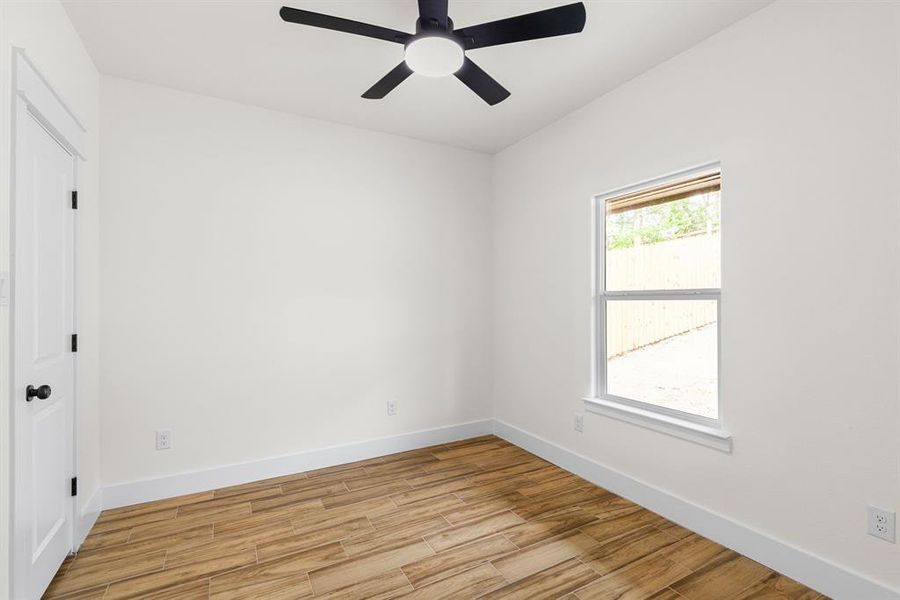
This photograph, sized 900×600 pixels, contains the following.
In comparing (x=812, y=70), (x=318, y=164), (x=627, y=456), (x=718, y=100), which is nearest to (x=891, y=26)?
(x=812, y=70)

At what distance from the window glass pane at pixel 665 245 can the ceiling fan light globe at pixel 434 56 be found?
1646 mm

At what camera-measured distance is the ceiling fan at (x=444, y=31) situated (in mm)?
1755

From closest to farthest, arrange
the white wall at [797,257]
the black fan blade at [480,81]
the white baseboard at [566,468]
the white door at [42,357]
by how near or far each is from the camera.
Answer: the white door at [42,357], the white wall at [797,257], the white baseboard at [566,468], the black fan blade at [480,81]

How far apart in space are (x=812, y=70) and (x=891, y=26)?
0.28 m

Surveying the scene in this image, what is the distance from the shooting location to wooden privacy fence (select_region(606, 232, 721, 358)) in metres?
2.54

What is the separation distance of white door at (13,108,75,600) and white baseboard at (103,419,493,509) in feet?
2.01

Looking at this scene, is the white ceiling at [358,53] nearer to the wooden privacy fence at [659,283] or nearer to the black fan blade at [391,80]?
the black fan blade at [391,80]

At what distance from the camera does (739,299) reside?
230 cm

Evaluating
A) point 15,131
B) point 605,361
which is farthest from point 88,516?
point 605,361

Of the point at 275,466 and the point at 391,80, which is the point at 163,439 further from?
the point at 391,80

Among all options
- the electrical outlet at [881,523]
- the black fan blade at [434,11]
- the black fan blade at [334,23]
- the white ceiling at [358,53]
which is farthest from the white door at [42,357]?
the electrical outlet at [881,523]

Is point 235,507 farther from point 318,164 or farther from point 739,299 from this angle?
point 739,299

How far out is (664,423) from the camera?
2650 mm

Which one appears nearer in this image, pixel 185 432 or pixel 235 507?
pixel 235 507
